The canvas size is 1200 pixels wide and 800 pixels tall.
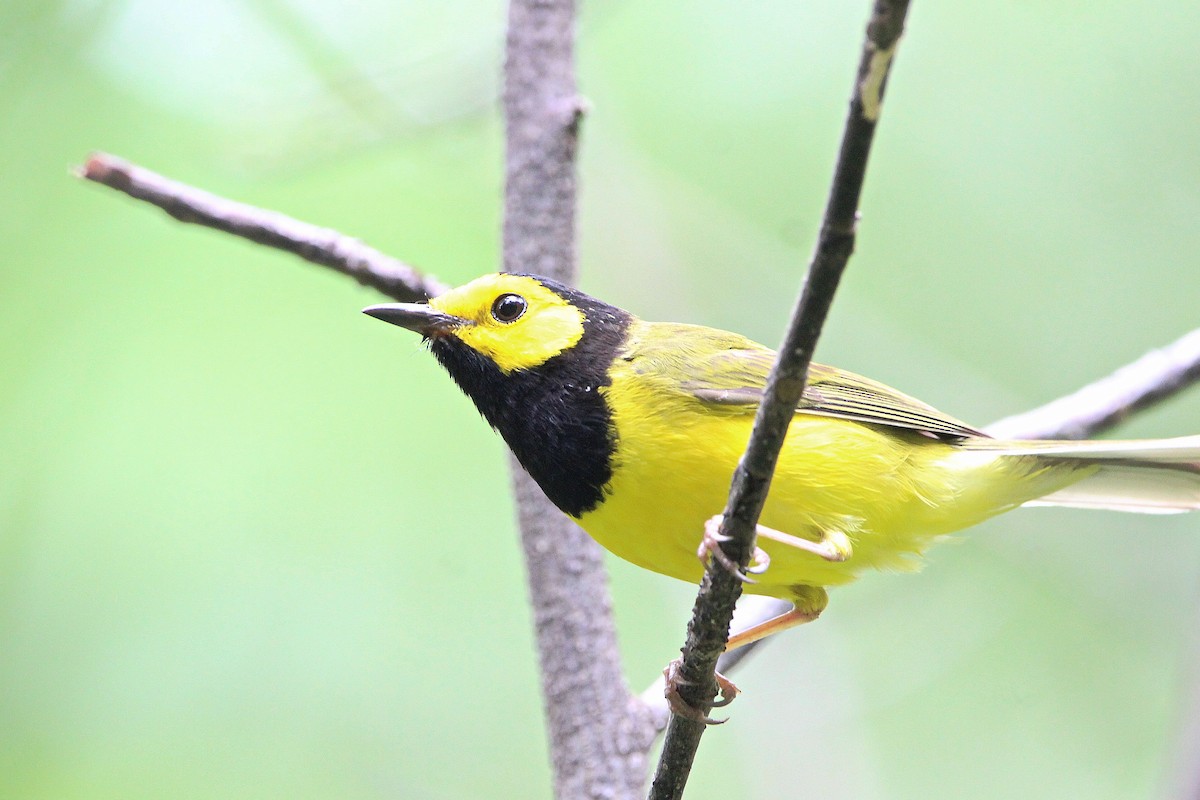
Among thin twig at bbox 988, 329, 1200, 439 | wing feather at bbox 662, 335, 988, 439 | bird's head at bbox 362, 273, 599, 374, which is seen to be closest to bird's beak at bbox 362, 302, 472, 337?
bird's head at bbox 362, 273, 599, 374

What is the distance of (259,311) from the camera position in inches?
260

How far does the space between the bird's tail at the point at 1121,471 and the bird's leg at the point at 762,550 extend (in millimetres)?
696

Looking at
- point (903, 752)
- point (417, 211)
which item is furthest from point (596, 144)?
point (903, 752)

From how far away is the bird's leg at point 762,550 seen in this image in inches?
88.7

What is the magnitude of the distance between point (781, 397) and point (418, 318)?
69.6 inches

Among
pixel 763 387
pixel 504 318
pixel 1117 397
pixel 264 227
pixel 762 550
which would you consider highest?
pixel 1117 397

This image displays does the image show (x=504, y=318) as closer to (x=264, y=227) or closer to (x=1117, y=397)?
(x=264, y=227)

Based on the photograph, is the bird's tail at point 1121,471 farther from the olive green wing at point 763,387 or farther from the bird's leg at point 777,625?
the bird's leg at point 777,625

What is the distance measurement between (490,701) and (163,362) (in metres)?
2.75

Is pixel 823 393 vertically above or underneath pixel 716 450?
above

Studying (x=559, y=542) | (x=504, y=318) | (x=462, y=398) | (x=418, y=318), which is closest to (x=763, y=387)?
(x=504, y=318)

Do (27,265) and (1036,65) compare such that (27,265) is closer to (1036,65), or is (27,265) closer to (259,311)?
(259,311)

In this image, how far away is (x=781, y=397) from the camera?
1.99 meters

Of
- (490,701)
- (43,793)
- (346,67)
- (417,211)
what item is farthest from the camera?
(490,701)
